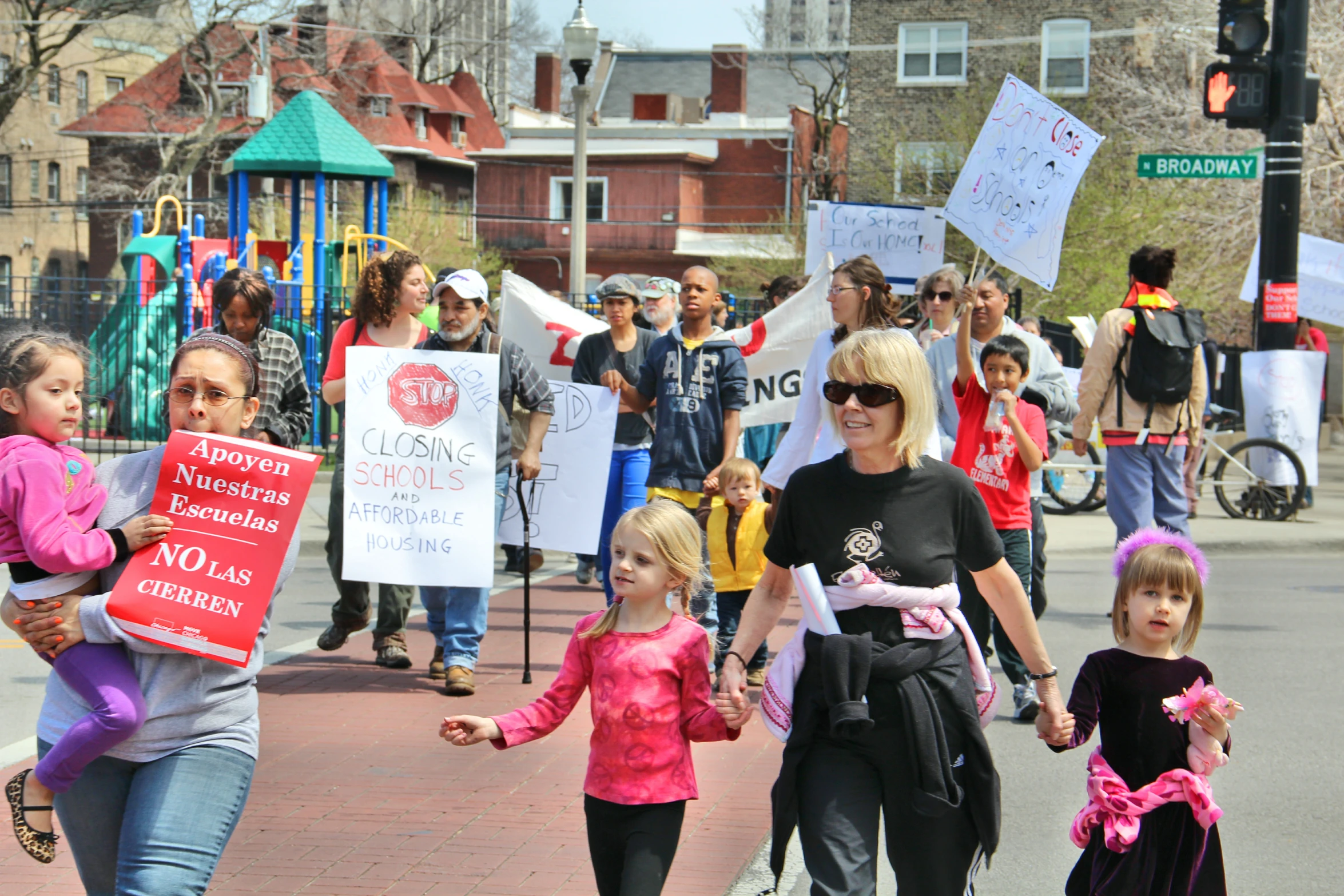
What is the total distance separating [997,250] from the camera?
7.68m

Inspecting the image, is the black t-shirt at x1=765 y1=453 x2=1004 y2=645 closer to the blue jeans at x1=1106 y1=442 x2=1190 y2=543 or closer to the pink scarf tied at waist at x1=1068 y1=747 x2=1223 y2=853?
the pink scarf tied at waist at x1=1068 y1=747 x2=1223 y2=853

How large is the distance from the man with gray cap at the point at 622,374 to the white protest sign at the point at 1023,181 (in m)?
1.98

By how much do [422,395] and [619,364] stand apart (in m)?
1.98

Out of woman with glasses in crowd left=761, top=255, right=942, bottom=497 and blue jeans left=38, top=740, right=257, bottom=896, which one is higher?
woman with glasses in crowd left=761, top=255, right=942, bottom=497

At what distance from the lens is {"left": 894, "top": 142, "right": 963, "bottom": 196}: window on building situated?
108ft

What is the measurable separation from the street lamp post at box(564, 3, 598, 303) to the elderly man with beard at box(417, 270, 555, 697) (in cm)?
912

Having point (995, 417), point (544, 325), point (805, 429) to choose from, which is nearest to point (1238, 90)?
point (544, 325)

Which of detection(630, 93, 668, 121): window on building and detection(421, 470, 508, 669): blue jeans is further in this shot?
detection(630, 93, 668, 121): window on building

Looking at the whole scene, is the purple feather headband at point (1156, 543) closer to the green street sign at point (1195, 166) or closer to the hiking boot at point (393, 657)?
the hiking boot at point (393, 657)

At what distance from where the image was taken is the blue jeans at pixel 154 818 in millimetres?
3131

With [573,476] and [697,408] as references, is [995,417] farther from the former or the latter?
[573,476]

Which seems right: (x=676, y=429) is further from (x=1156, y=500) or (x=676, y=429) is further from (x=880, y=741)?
(x=880, y=741)

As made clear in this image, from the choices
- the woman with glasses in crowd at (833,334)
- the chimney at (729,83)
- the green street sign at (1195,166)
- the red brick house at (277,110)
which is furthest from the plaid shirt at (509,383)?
the chimney at (729,83)

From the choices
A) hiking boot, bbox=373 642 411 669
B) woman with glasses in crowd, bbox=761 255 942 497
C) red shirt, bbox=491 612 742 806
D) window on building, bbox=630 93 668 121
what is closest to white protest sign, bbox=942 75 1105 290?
woman with glasses in crowd, bbox=761 255 942 497
